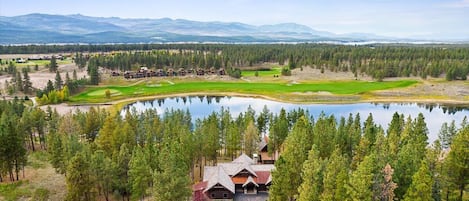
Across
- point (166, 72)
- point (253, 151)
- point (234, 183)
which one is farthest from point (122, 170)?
point (166, 72)

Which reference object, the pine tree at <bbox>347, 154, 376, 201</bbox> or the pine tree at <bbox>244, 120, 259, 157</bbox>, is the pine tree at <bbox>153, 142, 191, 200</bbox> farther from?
the pine tree at <bbox>244, 120, 259, 157</bbox>

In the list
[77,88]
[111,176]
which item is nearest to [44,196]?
[111,176]

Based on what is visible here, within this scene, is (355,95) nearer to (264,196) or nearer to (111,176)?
(264,196)

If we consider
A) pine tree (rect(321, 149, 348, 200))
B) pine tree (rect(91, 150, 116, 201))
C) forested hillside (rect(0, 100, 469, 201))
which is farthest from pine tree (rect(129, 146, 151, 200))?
pine tree (rect(321, 149, 348, 200))

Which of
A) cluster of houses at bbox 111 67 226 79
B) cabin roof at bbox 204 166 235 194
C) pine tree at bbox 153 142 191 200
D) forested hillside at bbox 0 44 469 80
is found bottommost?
cabin roof at bbox 204 166 235 194

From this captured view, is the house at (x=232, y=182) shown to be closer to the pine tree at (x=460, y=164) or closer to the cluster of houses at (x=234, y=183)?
the cluster of houses at (x=234, y=183)

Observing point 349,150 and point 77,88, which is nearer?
point 349,150

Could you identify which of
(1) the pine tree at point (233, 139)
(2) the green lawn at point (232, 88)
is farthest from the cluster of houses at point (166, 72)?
(1) the pine tree at point (233, 139)
